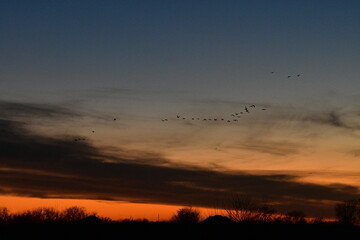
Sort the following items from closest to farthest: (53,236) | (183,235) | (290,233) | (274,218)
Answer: (290,233), (183,235), (53,236), (274,218)

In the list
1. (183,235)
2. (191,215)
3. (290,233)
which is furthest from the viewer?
(191,215)

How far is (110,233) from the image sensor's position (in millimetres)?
79438

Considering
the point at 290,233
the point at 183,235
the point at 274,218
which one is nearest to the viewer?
the point at 290,233

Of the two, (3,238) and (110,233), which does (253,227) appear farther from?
(3,238)

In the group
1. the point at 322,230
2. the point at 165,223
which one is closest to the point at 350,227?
the point at 322,230

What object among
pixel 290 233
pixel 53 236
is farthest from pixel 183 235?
pixel 53 236

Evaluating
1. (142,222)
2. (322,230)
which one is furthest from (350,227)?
(142,222)

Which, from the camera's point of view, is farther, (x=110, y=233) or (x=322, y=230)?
(x=110, y=233)

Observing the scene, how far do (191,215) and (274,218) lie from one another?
37.6m

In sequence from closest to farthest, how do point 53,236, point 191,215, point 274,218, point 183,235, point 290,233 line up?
point 290,233 < point 183,235 < point 53,236 < point 274,218 < point 191,215

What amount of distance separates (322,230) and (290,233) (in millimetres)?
5010

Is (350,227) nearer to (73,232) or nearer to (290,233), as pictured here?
(290,233)

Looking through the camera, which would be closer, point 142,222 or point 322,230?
point 322,230

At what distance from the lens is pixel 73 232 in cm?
8212
